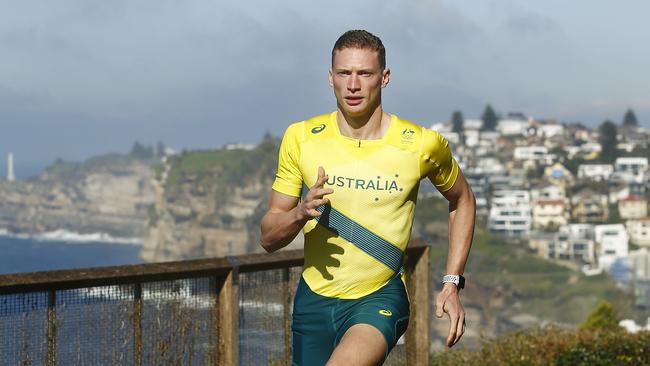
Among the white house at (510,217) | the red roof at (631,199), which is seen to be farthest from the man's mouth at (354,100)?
the red roof at (631,199)

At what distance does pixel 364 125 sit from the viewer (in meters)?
4.49

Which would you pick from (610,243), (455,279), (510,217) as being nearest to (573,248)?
(610,243)

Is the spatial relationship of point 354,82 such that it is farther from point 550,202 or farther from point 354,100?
point 550,202

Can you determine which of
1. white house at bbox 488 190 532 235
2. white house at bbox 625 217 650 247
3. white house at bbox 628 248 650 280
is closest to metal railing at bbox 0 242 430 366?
white house at bbox 628 248 650 280

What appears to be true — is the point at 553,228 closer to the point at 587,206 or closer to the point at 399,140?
the point at 587,206

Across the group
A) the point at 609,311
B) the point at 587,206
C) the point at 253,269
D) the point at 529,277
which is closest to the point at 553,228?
the point at 587,206

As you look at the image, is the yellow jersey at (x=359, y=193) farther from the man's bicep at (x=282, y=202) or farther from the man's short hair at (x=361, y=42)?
the man's short hair at (x=361, y=42)

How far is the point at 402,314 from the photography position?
440cm

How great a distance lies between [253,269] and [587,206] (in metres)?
191

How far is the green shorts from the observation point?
427 cm

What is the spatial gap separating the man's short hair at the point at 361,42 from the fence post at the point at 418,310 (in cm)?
372

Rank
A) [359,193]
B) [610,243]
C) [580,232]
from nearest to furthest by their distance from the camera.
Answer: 1. [359,193]
2. [610,243]
3. [580,232]

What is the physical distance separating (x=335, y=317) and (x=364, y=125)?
2.76 ft

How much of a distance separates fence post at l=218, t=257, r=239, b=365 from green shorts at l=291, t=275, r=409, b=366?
1909 millimetres
